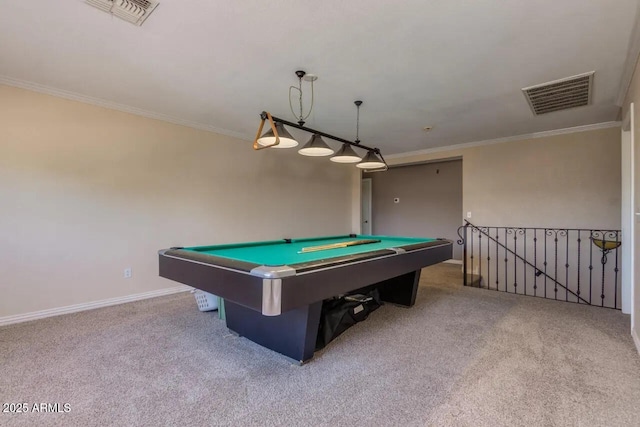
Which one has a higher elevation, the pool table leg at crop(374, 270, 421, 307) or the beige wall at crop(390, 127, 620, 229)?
the beige wall at crop(390, 127, 620, 229)

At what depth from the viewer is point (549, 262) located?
446 cm

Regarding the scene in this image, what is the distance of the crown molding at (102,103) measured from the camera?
9.23ft

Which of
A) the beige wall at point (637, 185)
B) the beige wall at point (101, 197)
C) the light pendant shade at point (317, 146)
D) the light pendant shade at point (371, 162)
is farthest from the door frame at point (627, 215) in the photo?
the beige wall at point (101, 197)

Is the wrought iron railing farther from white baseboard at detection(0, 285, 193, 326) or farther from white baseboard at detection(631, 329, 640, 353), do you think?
white baseboard at detection(0, 285, 193, 326)

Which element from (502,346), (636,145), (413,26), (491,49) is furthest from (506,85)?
(502,346)

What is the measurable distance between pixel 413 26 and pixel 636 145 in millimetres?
2037

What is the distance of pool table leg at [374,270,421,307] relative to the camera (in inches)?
126

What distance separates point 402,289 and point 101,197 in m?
3.50

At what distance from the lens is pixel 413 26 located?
1.99 meters

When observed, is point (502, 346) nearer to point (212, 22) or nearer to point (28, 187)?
point (212, 22)

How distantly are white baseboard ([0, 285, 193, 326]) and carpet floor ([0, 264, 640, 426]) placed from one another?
0.49 ft

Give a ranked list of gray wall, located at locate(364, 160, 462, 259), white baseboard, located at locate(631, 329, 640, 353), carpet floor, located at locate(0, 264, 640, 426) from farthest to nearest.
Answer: gray wall, located at locate(364, 160, 462, 259)
white baseboard, located at locate(631, 329, 640, 353)
carpet floor, located at locate(0, 264, 640, 426)

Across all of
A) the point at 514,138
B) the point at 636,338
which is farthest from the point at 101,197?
the point at 514,138

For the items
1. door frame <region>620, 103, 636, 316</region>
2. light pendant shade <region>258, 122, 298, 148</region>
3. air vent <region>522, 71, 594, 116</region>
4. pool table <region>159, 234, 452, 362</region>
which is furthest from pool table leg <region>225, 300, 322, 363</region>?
door frame <region>620, 103, 636, 316</region>
